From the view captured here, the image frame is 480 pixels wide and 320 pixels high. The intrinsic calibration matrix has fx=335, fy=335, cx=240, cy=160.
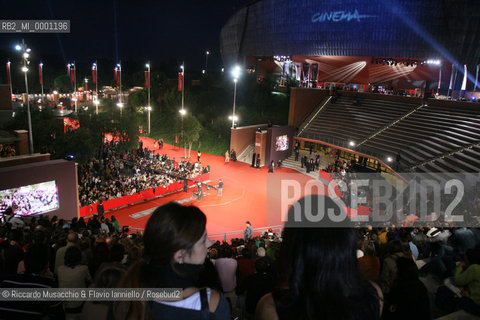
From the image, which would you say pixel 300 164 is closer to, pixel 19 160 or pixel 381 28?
pixel 381 28

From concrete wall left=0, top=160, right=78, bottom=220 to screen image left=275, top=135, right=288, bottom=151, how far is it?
19.4 m

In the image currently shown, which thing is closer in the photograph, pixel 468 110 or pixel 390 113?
pixel 468 110

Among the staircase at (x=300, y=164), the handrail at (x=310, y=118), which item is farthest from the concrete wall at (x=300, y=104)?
the staircase at (x=300, y=164)

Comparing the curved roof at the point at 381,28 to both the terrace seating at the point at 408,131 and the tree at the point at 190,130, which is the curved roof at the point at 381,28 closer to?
the terrace seating at the point at 408,131

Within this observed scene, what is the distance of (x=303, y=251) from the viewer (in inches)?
79.7

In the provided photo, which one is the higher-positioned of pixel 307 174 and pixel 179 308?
pixel 179 308

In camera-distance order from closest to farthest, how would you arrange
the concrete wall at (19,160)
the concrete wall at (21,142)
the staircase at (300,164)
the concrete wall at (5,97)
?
the concrete wall at (19,160), the concrete wall at (21,142), the concrete wall at (5,97), the staircase at (300,164)

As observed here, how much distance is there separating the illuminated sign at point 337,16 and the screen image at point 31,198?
3977 centimetres

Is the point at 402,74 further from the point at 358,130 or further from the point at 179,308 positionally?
the point at 179,308

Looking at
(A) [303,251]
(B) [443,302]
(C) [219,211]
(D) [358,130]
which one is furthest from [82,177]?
(D) [358,130]

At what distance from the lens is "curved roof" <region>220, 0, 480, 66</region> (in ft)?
128

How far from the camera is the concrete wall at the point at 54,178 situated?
571 inches

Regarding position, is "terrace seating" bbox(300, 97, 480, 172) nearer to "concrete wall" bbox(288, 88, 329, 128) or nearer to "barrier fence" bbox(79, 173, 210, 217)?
"concrete wall" bbox(288, 88, 329, 128)

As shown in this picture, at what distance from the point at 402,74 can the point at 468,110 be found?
2580 centimetres
